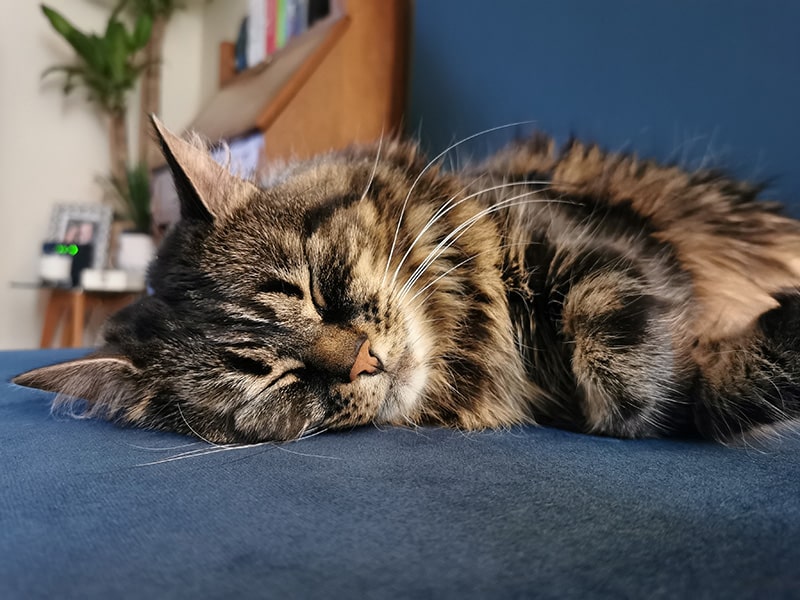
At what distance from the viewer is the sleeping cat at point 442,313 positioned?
0.86 m

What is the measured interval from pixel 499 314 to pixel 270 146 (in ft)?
4.72

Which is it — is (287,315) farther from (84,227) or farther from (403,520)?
(84,227)

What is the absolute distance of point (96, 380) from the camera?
0.96 m

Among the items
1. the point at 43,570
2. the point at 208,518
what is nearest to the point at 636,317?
the point at 208,518

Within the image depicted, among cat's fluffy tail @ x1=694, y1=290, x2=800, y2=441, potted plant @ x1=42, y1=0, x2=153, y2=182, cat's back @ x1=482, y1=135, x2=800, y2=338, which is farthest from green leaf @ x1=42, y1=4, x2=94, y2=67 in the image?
cat's fluffy tail @ x1=694, y1=290, x2=800, y2=441

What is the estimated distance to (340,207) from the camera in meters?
1.02

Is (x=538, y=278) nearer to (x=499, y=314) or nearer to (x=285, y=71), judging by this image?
(x=499, y=314)

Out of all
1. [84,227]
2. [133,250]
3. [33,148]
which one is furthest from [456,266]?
[33,148]

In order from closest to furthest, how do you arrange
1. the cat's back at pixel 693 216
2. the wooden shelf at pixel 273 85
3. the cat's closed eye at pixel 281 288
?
the cat's closed eye at pixel 281 288 < the cat's back at pixel 693 216 < the wooden shelf at pixel 273 85

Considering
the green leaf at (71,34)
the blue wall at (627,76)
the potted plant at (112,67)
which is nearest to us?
the blue wall at (627,76)

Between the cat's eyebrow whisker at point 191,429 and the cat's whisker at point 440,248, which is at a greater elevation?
the cat's whisker at point 440,248

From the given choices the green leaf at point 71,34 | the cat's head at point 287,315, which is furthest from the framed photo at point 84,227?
the cat's head at point 287,315

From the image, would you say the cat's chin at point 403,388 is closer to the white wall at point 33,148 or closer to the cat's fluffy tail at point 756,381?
the cat's fluffy tail at point 756,381

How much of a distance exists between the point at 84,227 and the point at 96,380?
118 inches
